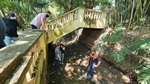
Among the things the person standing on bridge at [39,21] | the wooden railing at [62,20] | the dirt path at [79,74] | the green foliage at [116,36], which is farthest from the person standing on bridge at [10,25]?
the green foliage at [116,36]

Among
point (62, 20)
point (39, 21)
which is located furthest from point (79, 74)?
point (62, 20)

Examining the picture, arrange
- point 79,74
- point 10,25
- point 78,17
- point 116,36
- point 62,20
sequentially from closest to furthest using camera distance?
point 10,25, point 79,74, point 116,36, point 62,20, point 78,17

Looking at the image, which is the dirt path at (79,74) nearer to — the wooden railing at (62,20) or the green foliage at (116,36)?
the green foliage at (116,36)

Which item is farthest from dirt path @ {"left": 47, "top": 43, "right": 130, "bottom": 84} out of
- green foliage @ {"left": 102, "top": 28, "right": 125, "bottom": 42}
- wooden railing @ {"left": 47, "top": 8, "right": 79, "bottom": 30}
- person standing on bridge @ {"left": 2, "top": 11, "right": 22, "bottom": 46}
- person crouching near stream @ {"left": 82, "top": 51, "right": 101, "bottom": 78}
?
person standing on bridge @ {"left": 2, "top": 11, "right": 22, "bottom": 46}

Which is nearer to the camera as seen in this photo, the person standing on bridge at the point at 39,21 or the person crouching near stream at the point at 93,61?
the person standing on bridge at the point at 39,21

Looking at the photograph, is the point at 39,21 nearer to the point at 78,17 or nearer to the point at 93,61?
the point at 93,61

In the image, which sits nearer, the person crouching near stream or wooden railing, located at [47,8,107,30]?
the person crouching near stream

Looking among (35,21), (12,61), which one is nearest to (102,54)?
(35,21)

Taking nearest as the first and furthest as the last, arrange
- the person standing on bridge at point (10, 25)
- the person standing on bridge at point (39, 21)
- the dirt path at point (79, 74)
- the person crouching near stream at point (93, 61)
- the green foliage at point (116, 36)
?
1. the person standing on bridge at point (10, 25)
2. the person standing on bridge at point (39, 21)
3. the person crouching near stream at point (93, 61)
4. the dirt path at point (79, 74)
5. the green foliage at point (116, 36)

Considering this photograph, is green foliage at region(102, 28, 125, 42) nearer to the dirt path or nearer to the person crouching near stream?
the dirt path

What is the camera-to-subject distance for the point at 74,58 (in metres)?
8.73

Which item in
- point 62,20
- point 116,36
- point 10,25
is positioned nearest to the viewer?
point 10,25

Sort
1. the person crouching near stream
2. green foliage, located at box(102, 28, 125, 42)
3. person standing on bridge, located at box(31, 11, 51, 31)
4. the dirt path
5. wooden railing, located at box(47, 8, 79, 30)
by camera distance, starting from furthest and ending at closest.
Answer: wooden railing, located at box(47, 8, 79, 30) → green foliage, located at box(102, 28, 125, 42) → the dirt path → the person crouching near stream → person standing on bridge, located at box(31, 11, 51, 31)

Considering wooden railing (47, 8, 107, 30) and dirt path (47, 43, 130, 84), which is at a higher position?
wooden railing (47, 8, 107, 30)
